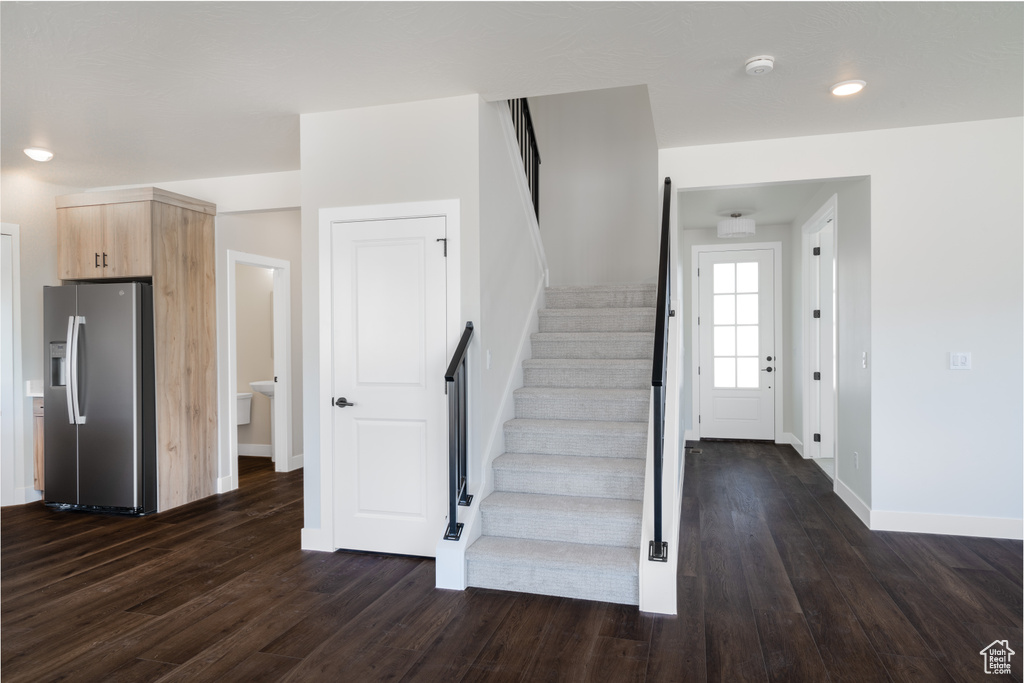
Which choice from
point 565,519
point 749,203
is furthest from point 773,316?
point 565,519

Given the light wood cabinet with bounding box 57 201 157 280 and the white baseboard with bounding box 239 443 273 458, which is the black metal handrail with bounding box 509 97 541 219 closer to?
the light wood cabinet with bounding box 57 201 157 280

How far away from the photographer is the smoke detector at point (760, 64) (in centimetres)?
278

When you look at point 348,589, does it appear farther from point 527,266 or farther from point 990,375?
point 990,375

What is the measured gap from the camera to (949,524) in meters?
3.71

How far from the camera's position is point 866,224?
13.0ft

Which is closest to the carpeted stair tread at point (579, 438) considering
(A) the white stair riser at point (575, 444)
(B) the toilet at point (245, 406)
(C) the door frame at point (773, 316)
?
(A) the white stair riser at point (575, 444)

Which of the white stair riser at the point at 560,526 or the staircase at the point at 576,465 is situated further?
the white stair riser at the point at 560,526

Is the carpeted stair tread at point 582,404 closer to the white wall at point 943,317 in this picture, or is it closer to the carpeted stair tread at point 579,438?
the carpeted stair tread at point 579,438

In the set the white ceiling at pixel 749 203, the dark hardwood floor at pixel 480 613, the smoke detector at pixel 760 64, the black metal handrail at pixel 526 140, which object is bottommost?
the dark hardwood floor at pixel 480 613

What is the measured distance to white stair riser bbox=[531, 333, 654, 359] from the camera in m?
4.21

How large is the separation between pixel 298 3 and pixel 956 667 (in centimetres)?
343

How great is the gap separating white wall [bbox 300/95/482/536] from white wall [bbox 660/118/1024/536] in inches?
90.8

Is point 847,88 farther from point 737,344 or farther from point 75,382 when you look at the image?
point 75,382

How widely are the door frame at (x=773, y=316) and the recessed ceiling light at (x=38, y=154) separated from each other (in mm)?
5862
